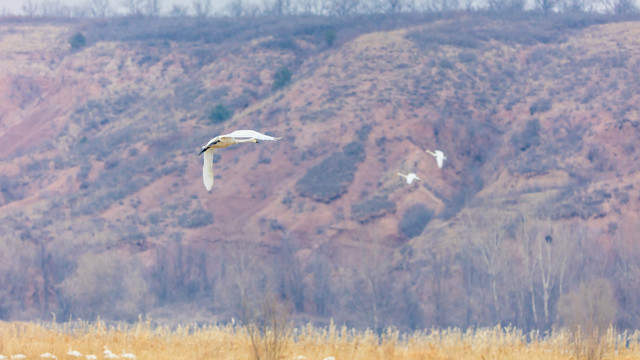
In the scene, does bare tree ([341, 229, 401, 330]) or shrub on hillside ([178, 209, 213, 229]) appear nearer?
bare tree ([341, 229, 401, 330])

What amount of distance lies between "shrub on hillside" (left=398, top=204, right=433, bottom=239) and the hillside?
0.56 ft

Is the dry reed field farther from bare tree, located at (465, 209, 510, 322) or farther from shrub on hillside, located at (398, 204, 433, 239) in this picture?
shrub on hillside, located at (398, 204, 433, 239)

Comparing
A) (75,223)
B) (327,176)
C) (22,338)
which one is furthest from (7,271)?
(22,338)

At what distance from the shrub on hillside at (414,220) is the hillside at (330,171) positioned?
6.7 inches

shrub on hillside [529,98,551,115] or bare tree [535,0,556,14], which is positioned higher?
bare tree [535,0,556,14]

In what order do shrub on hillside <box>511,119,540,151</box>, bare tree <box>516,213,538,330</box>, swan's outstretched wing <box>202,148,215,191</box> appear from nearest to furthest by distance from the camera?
swan's outstretched wing <box>202,148,215,191</box>
bare tree <box>516,213,538,330</box>
shrub on hillside <box>511,119,540,151</box>

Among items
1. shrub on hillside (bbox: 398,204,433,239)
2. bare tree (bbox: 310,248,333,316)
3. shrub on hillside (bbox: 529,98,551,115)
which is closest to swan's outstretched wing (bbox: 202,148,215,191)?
bare tree (bbox: 310,248,333,316)

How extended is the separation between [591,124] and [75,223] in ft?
113

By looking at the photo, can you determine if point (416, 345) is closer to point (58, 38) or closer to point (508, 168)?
point (508, 168)

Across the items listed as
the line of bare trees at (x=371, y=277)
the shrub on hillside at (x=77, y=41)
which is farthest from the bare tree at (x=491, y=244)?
the shrub on hillside at (x=77, y=41)

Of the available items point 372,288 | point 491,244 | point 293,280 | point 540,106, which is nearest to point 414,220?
point 491,244

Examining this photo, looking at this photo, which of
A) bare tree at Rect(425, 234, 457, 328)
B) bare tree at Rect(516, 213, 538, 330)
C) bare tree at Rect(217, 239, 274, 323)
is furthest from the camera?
bare tree at Rect(217, 239, 274, 323)

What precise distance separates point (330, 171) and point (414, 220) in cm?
807

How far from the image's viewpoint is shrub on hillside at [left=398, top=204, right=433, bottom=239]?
52959mm
